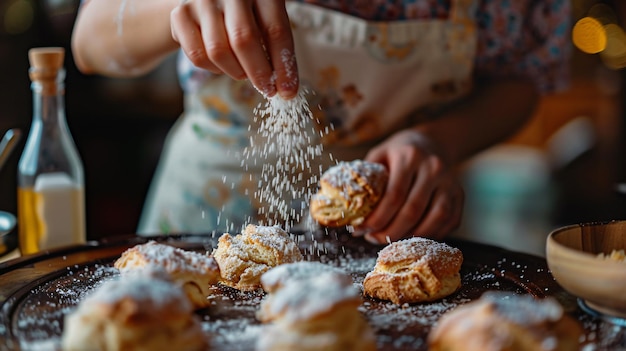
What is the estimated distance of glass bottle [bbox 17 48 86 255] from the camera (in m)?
1.52

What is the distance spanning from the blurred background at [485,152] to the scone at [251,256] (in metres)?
1.92

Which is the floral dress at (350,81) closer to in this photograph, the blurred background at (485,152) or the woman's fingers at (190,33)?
the woman's fingers at (190,33)

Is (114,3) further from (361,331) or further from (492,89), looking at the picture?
(361,331)

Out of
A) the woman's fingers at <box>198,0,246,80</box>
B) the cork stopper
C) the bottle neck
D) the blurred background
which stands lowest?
the blurred background

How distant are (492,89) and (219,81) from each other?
0.73m

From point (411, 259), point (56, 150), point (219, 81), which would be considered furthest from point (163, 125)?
point (411, 259)

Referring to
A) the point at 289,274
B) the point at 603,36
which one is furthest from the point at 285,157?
the point at 603,36

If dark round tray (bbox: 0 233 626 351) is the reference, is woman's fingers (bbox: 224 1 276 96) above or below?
above

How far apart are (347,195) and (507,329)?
624 mm

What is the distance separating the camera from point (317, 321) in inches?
31.9

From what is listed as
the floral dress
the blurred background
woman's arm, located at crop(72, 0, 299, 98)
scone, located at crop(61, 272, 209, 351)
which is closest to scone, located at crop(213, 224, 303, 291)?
woman's arm, located at crop(72, 0, 299, 98)

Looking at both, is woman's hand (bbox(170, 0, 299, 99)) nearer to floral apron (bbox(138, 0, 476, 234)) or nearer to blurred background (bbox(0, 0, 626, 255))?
floral apron (bbox(138, 0, 476, 234))

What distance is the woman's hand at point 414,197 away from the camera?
143cm

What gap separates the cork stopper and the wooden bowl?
3.38 feet
